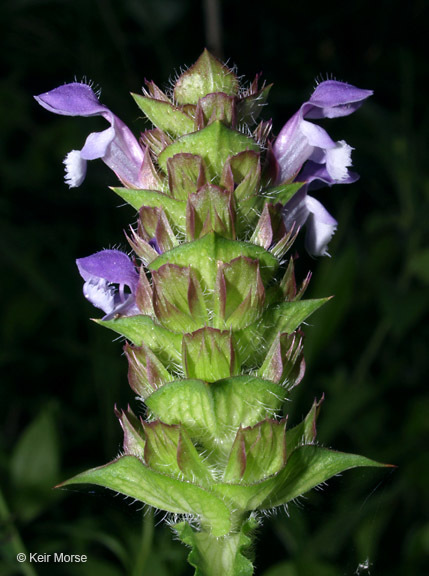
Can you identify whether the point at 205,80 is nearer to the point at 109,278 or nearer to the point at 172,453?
the point at 109,278

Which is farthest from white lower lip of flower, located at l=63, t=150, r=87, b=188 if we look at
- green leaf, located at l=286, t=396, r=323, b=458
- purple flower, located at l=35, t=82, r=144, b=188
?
green leaf, located at l=286, t=396, r=323, b=458

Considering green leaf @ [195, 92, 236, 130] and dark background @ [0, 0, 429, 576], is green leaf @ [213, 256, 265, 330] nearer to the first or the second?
green leaf @ [195, 92, 236, 130]

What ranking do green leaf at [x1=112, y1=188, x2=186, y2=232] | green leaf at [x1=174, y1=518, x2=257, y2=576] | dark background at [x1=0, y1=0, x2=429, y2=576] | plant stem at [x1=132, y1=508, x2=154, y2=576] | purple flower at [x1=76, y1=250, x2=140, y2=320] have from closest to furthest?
green leaf at [x1=174, y1=518, x2=257, y2=576] → green leaf at [x1=112, y1=188, x2=186, y2=232] → purple flower at [x1=76, y1=250, x2=140, y2=320] → plant stem at [x1=132, y1=508, x2=154, y2=576] → dark background at [x1=0, y1=0, x2=429, y2=576]

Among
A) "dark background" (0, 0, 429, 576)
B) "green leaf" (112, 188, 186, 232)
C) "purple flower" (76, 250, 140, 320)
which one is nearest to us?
"green leaf" (112, 188, 186, 232)

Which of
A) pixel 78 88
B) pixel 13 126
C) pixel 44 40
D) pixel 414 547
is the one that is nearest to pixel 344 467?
pixel 78 88

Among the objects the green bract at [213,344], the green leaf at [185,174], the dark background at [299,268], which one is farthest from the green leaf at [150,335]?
the dark background at [299,268]

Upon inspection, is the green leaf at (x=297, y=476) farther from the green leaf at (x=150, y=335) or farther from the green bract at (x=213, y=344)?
the green leaf at (x=150, y=335)

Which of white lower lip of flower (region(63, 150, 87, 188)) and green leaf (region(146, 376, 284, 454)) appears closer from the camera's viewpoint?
green leaf (region(146, 376, 284, 454))

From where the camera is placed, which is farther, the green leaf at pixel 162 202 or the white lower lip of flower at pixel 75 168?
the white lower lip of flower at pixel 75 168
